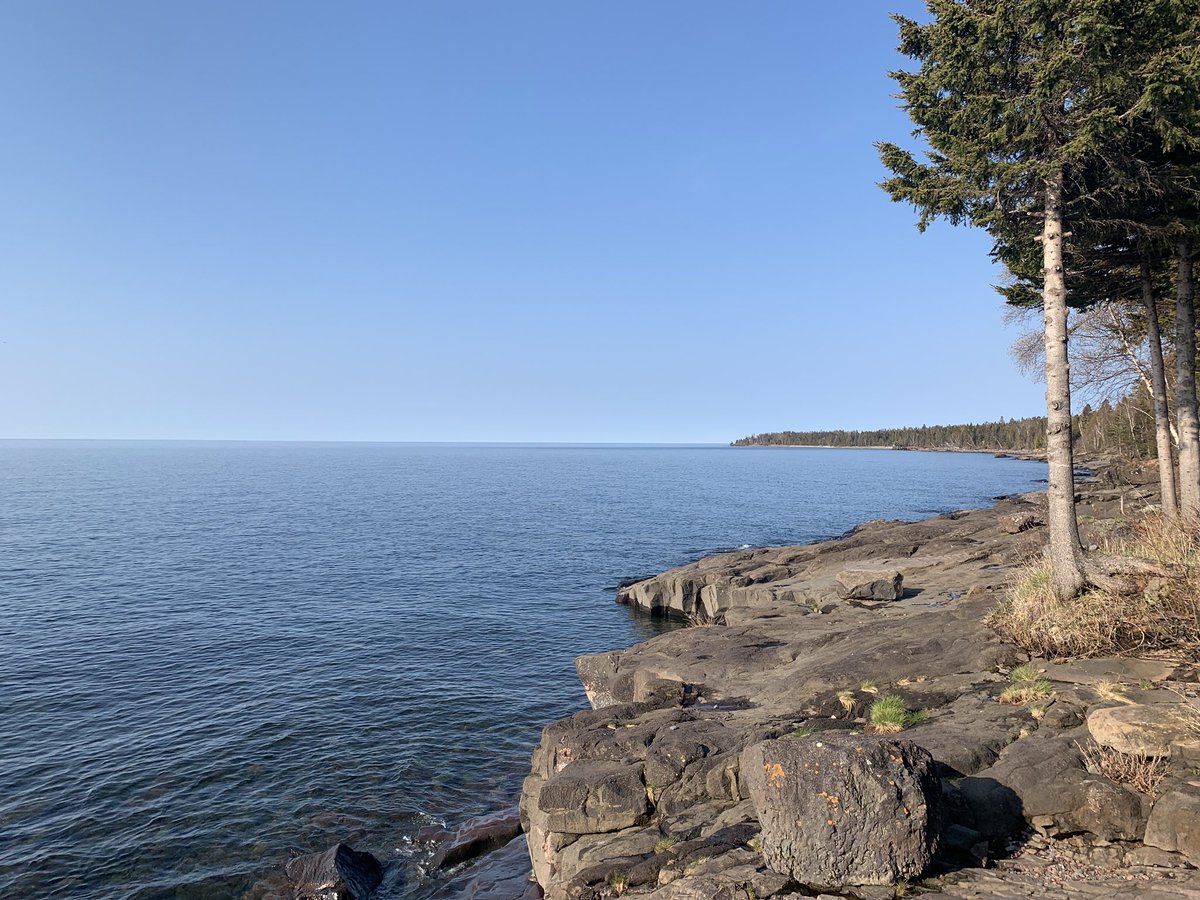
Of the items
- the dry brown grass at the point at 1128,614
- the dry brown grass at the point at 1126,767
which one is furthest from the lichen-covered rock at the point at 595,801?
the dry brown grass at the point at 1128,614

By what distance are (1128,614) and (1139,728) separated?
5812 millimetres

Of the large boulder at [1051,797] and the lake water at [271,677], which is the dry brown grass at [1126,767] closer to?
the large boulder at [1051,797]

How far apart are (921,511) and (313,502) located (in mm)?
88132

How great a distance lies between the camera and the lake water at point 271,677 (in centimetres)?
1780

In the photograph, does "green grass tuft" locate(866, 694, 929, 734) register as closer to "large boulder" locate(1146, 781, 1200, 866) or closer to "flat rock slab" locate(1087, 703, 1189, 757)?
"flat rock slab" locate(1087, 703, 1189, 757)

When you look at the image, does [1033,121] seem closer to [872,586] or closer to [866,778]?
[866,778]

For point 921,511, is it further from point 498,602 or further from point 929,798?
point 929,798

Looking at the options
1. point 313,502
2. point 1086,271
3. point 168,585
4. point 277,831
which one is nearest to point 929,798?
point 277,831

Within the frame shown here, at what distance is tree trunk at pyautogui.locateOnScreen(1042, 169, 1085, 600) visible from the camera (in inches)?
607

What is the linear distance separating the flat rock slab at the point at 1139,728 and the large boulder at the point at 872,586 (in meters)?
18.7

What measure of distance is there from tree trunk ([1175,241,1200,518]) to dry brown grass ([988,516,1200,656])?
275 inches

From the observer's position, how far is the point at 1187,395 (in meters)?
20.1

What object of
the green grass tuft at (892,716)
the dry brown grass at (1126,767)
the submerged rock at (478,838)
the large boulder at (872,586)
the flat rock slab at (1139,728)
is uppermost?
the flat rock slab at (1139,728)

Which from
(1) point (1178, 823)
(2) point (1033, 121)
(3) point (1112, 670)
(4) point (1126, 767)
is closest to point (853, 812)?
(1) point (1178, 823)
